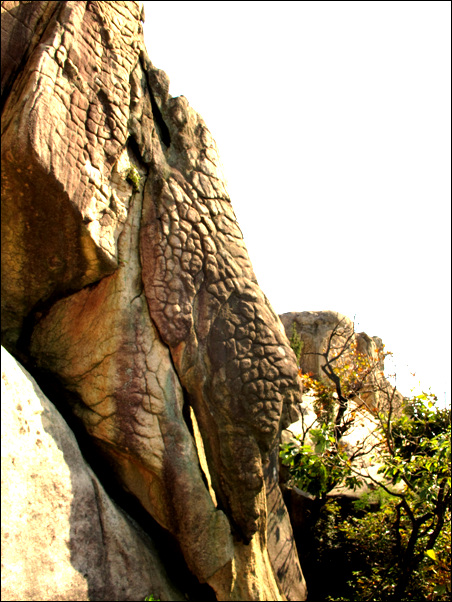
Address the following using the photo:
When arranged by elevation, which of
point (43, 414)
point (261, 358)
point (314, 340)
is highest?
point (314, 340)

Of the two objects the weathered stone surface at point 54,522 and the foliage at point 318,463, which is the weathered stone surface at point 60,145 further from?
the foliage at point 318,463

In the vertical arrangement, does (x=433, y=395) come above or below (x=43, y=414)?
above

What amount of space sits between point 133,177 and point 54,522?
243 cm

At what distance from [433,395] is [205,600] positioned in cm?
278

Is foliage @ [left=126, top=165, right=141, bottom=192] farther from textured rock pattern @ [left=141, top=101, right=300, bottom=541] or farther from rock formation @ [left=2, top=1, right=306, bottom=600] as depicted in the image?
textured rock pattern @ [left=141, top=101, right=300, bottom=541]

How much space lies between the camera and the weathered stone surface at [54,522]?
9.16 ft

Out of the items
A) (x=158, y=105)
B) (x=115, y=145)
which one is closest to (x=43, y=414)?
(x=115, y=145)

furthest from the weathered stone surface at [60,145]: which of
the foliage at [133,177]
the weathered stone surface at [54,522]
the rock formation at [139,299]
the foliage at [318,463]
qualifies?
the foliage at [318,463]

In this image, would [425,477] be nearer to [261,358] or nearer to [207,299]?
[261,358]

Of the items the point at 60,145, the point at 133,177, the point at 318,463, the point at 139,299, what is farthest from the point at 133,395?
the point at 318,463

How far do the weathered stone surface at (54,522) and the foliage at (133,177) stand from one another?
5.16ft

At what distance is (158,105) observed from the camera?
4219 mm

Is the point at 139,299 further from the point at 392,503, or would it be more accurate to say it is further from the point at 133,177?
the point at 392,503

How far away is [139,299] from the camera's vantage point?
3.84 m
